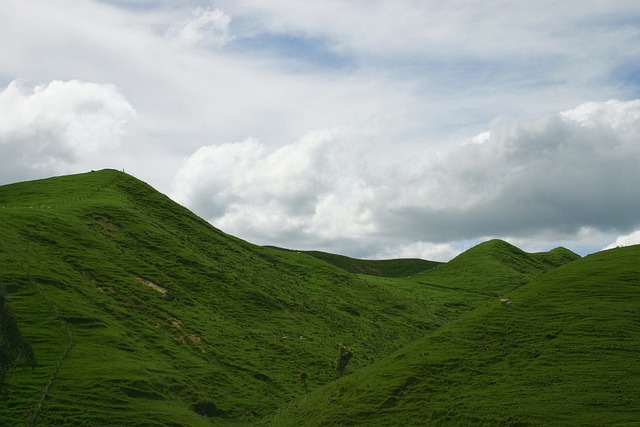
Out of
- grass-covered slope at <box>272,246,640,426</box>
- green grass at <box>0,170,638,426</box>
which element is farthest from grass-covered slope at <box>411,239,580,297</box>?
grass-covered slope at <box>272,246,640,426</box>

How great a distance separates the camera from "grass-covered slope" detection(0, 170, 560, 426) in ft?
167

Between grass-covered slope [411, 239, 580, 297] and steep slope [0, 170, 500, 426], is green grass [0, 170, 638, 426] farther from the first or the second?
grass-covered slope [411, 239, 580, 297]

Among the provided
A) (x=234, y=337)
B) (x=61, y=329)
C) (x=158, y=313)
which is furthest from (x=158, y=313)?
(x=61, y=329)

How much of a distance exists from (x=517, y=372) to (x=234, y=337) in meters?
40.2

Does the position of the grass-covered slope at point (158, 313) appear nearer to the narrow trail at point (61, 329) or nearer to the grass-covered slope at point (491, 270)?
the narrow trail at point (61, 329)

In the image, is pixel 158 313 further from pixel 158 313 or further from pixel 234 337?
pixel 234 337

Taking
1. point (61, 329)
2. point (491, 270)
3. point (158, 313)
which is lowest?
point (61, 329)

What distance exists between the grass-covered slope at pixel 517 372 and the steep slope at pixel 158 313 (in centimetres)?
1282

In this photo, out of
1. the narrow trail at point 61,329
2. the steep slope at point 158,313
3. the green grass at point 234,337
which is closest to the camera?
the narrow trail at point 61,329

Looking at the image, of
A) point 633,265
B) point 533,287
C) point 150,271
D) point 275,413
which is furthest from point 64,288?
point 633,265

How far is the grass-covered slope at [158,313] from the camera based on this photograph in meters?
51.0

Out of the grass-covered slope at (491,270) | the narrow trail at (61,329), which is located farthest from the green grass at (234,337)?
the grass-covered slope at (491,270)

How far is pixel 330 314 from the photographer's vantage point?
101 m

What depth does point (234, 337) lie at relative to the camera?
260ft
